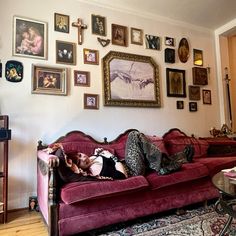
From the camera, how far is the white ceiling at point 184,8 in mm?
3033

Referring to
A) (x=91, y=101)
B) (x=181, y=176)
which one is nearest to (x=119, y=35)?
(x=91, y=101)

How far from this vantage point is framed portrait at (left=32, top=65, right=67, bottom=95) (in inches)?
99.8

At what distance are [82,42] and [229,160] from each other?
2.31 m

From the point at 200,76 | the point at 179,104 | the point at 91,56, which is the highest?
the point at 91,56

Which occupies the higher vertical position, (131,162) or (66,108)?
(66,108)

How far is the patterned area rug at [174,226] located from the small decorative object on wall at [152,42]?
229cm

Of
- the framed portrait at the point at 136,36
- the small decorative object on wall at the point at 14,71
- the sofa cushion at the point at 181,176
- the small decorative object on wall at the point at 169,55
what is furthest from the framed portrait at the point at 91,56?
the sofa cushion at the point at 181,176

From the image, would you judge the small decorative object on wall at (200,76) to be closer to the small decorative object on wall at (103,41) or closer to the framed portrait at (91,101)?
the small decorative object on wall at (103,41)

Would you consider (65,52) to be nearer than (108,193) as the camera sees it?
No

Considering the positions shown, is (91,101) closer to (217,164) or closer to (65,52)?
(65,52)

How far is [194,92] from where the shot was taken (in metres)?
3.59

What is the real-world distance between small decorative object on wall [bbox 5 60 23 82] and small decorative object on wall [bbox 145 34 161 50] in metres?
1.78

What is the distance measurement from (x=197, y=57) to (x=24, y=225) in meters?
3.37

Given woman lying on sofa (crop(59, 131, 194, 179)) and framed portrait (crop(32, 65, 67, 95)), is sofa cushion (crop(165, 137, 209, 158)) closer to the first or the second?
woman lying on sofa (crop(59, 131, 194, 179))
